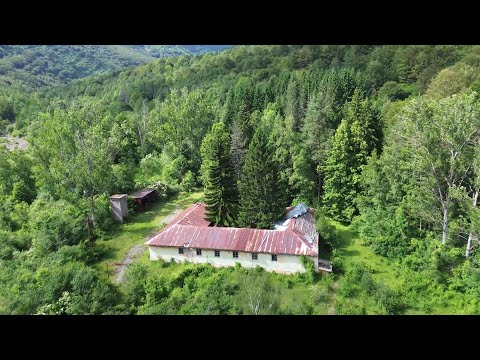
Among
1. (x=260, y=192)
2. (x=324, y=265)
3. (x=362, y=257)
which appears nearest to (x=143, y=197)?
(x=260, y=192)

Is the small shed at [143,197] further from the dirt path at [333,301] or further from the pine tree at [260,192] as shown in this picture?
the dirt path at [333,301]

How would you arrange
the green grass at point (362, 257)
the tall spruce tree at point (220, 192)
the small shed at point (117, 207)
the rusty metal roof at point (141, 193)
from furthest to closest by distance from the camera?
1. the rusty metal roof at point (141, 193)
2. the small shed at point (117, 207)
3. the tall spruce tree at point (220, 192)
4. the green grass at point (362, 257)

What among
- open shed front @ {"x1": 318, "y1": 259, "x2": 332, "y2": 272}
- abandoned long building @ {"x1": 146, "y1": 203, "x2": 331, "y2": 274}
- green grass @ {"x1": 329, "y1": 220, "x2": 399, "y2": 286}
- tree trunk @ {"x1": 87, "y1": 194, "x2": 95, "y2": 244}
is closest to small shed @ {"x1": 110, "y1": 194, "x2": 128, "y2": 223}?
tree trunk @ {"x1": 87, "y1": 194, "x2": 95, "y2": 244}

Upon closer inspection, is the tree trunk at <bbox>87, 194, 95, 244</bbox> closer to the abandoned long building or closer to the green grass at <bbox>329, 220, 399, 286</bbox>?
the abandoned long building

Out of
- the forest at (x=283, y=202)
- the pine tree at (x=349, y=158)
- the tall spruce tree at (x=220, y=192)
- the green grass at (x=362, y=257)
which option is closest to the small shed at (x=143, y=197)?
the forest at (x=283, y=202)

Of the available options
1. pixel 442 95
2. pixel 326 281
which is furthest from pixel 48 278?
pixel 442 95
